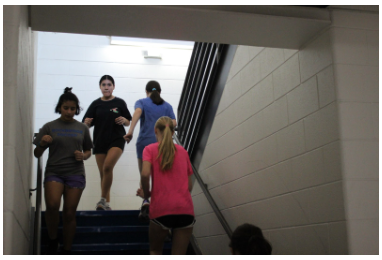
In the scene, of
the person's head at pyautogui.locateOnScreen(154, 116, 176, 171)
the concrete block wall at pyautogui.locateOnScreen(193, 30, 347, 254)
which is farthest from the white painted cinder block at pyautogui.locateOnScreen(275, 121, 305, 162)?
the person's head at pyautogui.locateOnScreen(154, 116, 176, 171)

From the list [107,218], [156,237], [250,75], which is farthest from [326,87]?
[107,218]

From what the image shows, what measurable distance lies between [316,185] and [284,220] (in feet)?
1.60

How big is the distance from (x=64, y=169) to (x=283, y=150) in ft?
5.23

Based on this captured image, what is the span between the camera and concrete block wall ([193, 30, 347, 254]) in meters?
2.90

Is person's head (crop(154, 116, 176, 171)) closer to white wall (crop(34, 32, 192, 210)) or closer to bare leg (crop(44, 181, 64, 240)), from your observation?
bare leg (crop(44, 181, 64, 240))

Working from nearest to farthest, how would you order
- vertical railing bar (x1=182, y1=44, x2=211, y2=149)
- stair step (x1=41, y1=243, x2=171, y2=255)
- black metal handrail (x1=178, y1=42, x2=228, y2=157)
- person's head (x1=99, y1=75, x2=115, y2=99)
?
stair step (x1=41, y1=243, x2=171, y2=255), person's head (x1=99, y1=75, x2=115, y2=99), black metal handrail (x1=178, y1=42, x2=228, y2=157), vertical railing bar (x1=182, y1=44, x2=211, y2=149)

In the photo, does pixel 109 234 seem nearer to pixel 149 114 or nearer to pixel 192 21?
pixel 149 114

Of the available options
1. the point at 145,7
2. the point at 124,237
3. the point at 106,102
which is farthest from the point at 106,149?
the point at 145,7

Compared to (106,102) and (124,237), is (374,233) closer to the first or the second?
(124,237)

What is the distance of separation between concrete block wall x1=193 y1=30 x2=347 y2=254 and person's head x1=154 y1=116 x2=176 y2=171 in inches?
36.2

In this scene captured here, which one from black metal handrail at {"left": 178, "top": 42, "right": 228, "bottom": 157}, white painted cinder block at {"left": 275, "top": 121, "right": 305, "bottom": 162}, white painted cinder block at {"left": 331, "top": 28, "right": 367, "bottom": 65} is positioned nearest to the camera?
white painted cinder block at {"left": 331, "top": 28, "right": 367, "bottom": 65}

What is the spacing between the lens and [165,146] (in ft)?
9.48

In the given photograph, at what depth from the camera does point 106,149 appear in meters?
4.35

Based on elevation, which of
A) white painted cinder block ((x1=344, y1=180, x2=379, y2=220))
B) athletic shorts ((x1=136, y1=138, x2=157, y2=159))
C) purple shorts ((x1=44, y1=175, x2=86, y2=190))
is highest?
athletic shorts ((x1=136, y1=138, x2=157, y2=159))
